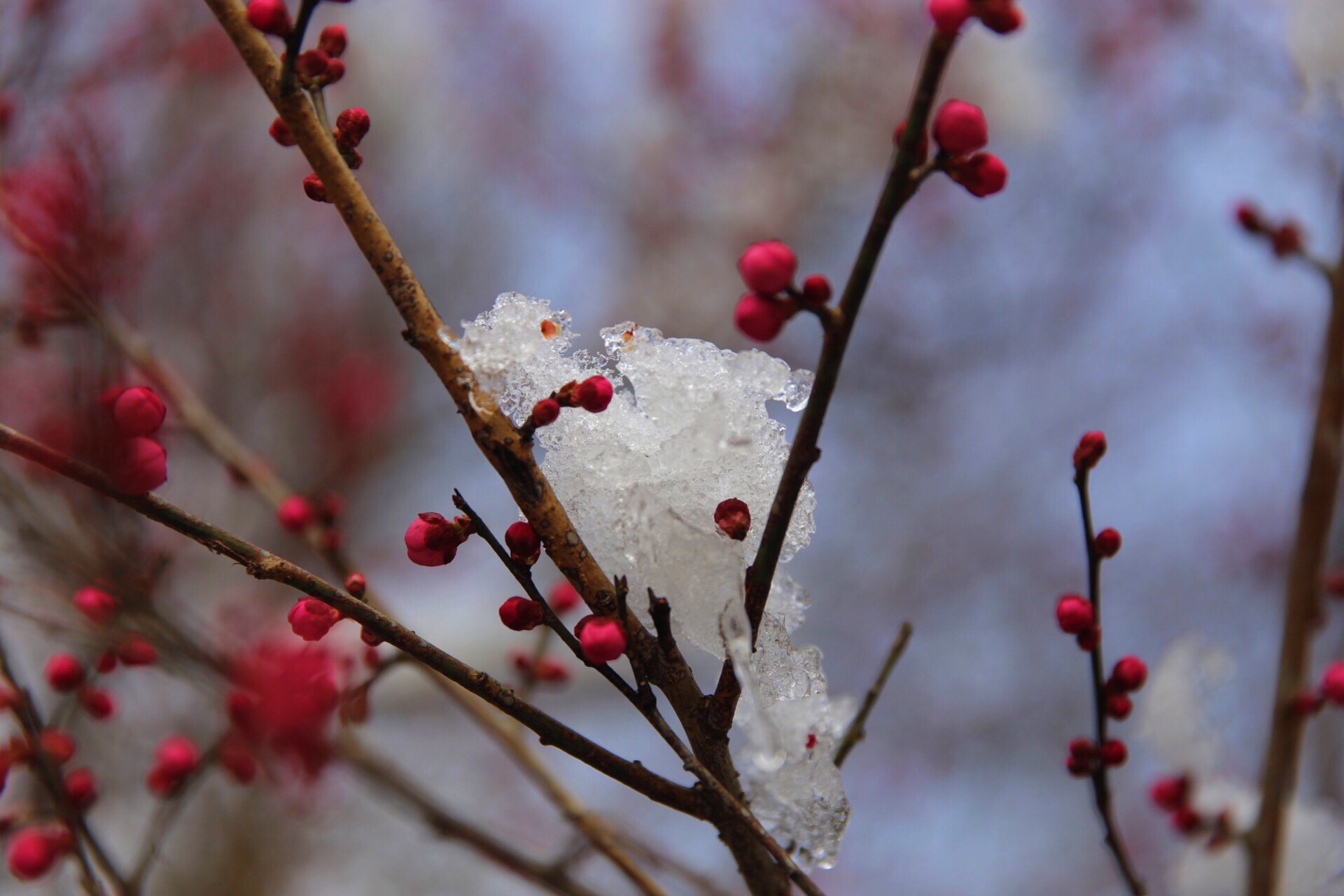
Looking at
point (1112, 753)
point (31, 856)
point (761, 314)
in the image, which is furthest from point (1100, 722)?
point (31, 856)

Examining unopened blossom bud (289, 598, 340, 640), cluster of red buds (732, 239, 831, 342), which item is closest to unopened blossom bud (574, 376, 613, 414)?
cluster of red buds (732, 239, 831, 342)

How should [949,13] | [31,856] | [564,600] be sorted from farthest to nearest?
[564,600], [31,856], [949,13]

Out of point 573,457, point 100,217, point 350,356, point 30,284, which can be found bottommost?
point 573,457

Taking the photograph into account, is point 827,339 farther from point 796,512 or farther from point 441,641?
point 441,641

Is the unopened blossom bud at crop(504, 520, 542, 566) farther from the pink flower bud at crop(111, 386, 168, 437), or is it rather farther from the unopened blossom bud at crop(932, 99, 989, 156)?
the unopened blossom bud at crop(932, 99, 989, 156)

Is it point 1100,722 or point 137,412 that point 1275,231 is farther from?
point 137,412

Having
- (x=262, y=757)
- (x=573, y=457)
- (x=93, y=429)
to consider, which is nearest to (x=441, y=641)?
(x=262, y=757)
